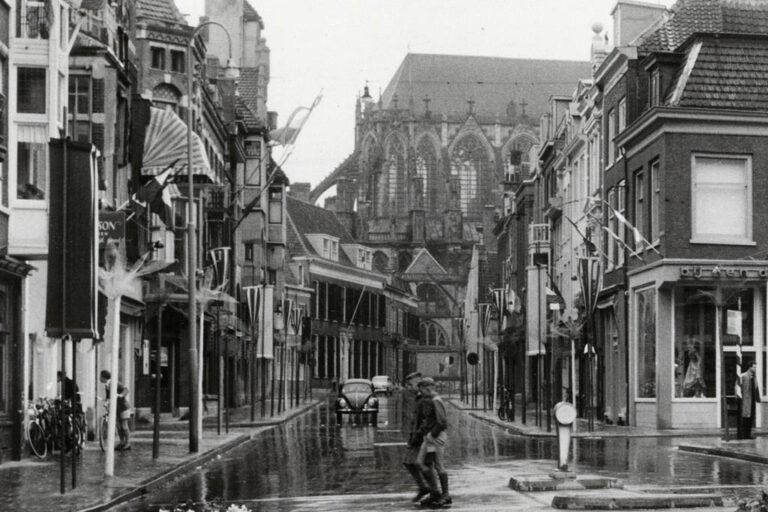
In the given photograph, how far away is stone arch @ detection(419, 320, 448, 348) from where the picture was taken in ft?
514

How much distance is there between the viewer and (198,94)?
5362 centimetres

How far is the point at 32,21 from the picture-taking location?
93.8ft

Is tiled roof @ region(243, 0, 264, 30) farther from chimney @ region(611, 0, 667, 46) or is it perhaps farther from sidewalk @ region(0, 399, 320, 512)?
sidewalk @ region(0, 399, 320, 512)

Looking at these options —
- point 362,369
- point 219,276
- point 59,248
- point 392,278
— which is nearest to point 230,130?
point 219,276

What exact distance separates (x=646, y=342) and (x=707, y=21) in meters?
10.2

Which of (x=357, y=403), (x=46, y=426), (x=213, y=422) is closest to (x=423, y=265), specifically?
(x=357, y=403)

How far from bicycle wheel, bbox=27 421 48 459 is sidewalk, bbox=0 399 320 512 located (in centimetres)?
29

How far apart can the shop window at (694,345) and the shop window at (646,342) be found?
2.69ft

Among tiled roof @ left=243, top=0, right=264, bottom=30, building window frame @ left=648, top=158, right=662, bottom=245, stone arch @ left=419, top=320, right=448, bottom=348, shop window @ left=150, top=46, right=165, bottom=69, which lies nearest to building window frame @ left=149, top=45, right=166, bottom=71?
shop window @ left=150, top=46, right=165, bottom=69

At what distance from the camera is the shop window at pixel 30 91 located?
28141mm

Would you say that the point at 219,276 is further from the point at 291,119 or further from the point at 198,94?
the point at 291,119

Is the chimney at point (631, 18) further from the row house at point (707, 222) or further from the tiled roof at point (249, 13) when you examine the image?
the tiled roof at point (249, 13)

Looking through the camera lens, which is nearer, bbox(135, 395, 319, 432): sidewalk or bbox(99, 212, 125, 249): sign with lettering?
bbox(99, 212, 125, 249): sign with lettering

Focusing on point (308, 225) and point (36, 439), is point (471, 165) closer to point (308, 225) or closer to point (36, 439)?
point (308, 225)
